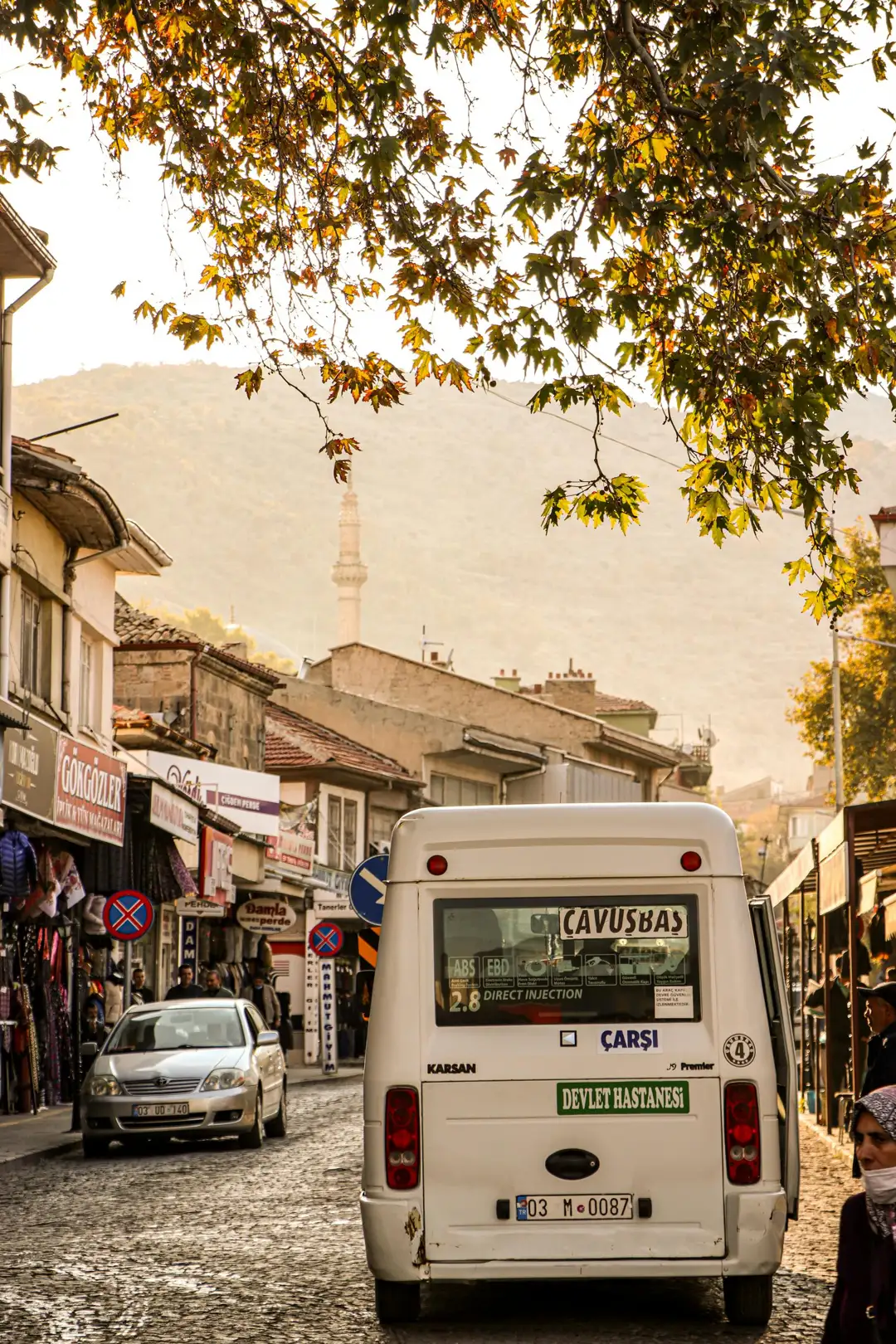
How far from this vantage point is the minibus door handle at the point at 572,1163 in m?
8.78

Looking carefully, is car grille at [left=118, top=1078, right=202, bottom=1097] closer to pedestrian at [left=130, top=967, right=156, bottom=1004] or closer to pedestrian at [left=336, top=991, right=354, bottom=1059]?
→ pedestrian at [left=130, top=967, right=156, bottom=1004]

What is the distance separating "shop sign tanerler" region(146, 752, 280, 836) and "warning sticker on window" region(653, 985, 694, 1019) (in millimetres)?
25222

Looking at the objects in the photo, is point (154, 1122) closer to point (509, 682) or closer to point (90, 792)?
point (90, 792)

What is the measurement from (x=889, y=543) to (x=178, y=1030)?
9166mm

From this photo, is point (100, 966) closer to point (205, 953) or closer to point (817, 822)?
point (205, 953)

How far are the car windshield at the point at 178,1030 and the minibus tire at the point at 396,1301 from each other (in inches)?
426

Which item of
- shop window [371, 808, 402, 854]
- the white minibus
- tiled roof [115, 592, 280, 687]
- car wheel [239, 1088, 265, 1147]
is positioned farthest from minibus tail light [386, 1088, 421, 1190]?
shop window [371, 808, 402, 854]

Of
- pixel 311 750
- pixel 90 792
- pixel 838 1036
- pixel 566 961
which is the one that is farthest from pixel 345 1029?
pixel 566 961

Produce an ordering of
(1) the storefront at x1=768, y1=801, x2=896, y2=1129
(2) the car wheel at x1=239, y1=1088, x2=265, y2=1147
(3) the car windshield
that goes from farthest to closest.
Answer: (3) the car windshield
(2) the car wheel at x1=239, y1=1088, x2=265, y2=1147
(1) the storefront at x1=768, y1=801, x2=896, y2=1129

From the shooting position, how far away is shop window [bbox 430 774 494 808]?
58375 millimetres

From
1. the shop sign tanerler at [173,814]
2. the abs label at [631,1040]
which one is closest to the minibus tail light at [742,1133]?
the abs label at [631,1040]

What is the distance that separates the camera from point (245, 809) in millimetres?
35812

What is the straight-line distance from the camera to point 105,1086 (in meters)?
19.1

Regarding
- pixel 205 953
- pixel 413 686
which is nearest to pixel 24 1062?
pixel 205 953
